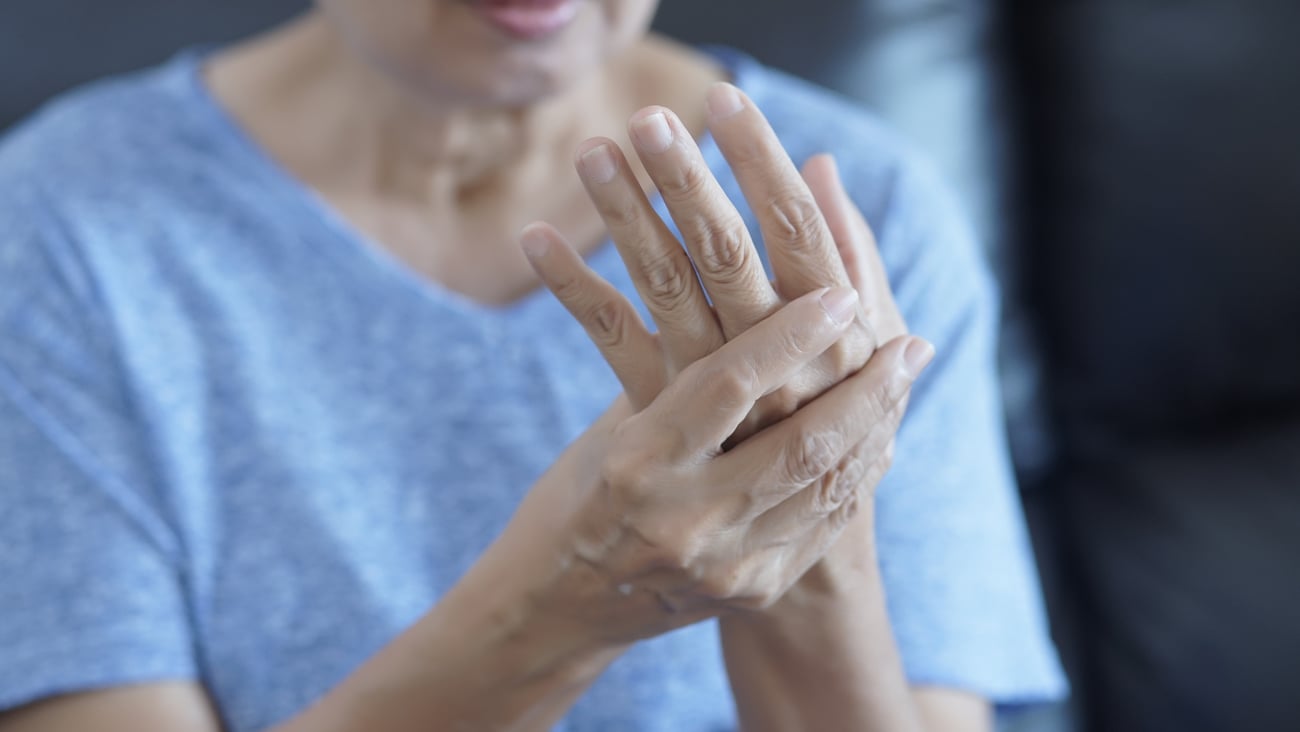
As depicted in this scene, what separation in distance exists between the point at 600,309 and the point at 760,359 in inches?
3.8

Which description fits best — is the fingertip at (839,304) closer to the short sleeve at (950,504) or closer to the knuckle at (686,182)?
the knuckle at (686,182)

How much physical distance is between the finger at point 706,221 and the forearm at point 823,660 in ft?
0.60

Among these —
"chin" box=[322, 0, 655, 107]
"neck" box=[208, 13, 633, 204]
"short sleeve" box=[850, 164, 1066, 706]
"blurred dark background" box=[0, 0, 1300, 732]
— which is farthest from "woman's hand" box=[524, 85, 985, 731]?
"blurred dark background" box=[0, 0, 1300, 732]

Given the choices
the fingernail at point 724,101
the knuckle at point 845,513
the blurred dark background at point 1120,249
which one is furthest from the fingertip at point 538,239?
the blurred dark background at point 1120,249

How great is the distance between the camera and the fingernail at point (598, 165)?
1.84 feet

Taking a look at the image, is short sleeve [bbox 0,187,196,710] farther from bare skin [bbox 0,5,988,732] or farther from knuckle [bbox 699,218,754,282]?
knuckle [bbox 699,218,754,282]

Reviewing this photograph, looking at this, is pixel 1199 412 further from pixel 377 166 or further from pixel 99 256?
pixel 99 256

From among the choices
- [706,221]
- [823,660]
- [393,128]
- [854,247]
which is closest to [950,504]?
[823,660]

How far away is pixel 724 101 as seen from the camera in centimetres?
57

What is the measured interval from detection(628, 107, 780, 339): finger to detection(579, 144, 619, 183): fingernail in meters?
0.02

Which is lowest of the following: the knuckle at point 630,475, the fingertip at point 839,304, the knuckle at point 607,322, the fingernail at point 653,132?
the knuckle at point 630,475

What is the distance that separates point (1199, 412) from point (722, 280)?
1.01 meters

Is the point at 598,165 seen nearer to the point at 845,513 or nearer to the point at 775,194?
the point at 775,194

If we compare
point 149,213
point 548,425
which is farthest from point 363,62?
point 548,425
